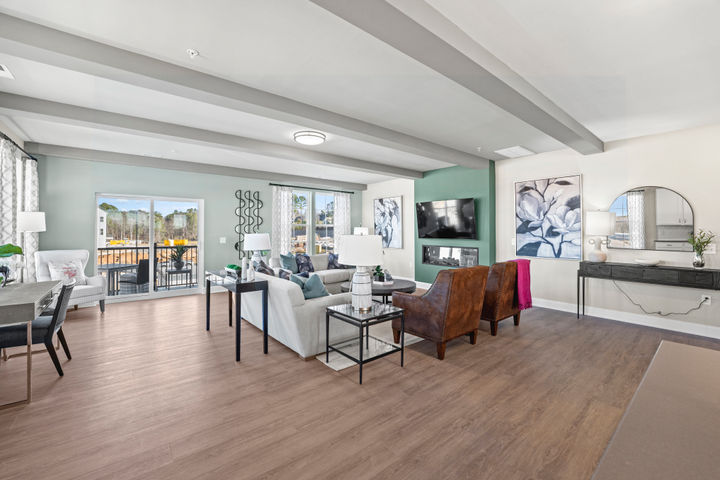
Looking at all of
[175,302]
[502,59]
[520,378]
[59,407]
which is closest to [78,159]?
[175,302]

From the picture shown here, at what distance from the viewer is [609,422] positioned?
85.7 inches

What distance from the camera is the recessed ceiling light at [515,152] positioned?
16.4 ft

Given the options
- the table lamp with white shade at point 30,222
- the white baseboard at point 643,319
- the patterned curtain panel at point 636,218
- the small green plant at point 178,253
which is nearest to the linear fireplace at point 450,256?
the white baseboard at point 643,319

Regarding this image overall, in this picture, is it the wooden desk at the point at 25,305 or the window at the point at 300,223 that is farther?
the window at the point at 300,223

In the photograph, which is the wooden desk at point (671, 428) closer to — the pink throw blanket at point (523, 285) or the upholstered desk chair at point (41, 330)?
the pink throw blanket at point (523, 285)

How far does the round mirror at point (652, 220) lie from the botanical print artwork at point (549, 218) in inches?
19.0

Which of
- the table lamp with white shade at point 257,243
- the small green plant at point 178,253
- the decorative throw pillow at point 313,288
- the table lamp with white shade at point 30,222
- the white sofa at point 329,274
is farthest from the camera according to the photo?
the small green plant at point 178,253

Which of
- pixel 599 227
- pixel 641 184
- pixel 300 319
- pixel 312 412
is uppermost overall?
pixel 641 184

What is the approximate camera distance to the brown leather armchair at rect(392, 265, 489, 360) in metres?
3.15

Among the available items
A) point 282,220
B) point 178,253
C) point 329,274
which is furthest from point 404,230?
point 178,253

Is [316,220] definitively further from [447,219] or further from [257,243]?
[257,243]

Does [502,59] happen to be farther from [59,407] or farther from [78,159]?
[78,159]

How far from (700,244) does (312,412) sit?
4906 mm

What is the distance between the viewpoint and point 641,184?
174 inches
